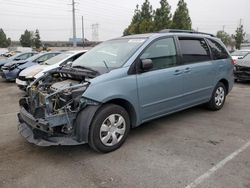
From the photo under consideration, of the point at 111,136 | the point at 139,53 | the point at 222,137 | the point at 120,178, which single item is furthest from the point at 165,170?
the point at 139,53

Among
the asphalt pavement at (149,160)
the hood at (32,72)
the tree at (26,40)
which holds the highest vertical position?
the tree at (26,40)

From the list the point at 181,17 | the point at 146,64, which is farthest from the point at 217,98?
the point at 181,17

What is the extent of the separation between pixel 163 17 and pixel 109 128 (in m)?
21.6

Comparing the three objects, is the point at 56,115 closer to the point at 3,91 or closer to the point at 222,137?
the point at 222,137

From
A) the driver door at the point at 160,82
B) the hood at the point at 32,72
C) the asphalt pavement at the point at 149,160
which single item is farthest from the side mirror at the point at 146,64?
the hood at the point at 32,72

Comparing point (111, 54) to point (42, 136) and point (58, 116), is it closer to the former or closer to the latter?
point (58, 116)

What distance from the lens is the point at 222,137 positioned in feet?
14.4

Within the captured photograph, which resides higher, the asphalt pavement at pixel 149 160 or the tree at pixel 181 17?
the tree at pixel 181 17

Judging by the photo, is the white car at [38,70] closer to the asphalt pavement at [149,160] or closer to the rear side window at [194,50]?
the asphalt pavement at [149,160]

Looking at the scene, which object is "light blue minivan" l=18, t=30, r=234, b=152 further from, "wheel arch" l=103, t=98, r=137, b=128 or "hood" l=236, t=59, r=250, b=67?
"hood" l=236, t=59, r=250, b=67

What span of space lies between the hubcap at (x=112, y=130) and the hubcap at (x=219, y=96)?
286 cm

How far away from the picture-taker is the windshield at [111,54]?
167 inches

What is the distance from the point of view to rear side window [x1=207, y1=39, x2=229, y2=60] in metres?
5.71

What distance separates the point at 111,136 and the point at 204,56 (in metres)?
2.84
